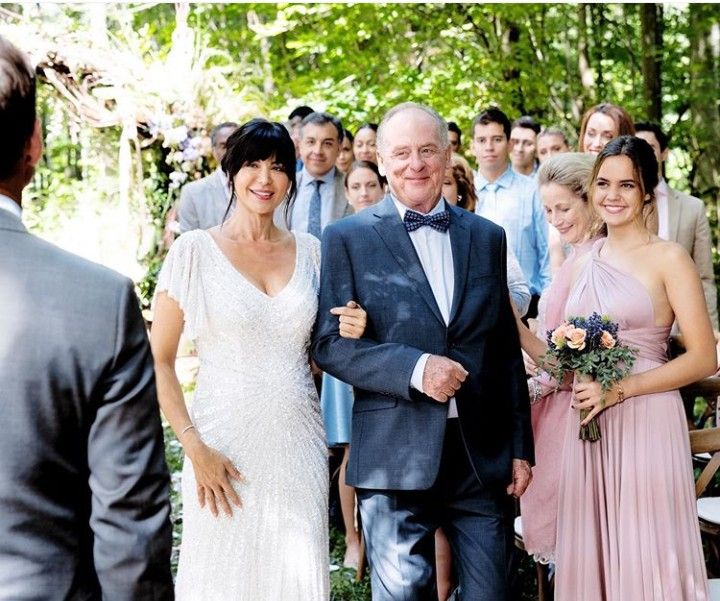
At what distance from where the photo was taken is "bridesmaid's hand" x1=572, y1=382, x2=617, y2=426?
13.1 feet

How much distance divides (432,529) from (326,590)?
0.44 metres

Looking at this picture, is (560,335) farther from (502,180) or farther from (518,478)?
(502,180)

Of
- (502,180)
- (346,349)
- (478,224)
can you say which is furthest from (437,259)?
(502,180)

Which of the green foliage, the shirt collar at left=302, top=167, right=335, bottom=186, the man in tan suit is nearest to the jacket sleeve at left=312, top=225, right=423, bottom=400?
the man in tan suit

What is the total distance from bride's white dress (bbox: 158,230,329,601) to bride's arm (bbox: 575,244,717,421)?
1128 millimetres

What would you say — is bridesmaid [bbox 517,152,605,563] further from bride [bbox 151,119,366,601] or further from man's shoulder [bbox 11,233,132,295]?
man's shoulder [bbox 11,233,132,295]

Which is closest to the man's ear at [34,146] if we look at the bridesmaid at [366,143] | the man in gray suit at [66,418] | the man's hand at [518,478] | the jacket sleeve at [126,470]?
the man in gray suit at [66,418]

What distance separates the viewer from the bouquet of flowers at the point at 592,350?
12.8 ft

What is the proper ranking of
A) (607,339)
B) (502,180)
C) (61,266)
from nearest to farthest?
(61,266) → (607,339) → (502,180)

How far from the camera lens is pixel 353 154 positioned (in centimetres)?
852

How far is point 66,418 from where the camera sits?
2.05 m

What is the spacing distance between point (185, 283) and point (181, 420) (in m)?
0.47

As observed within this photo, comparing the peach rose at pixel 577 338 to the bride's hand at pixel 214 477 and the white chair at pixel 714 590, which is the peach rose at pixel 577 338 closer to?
the white chair at pixel 714 590

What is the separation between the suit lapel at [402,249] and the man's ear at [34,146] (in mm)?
1731
